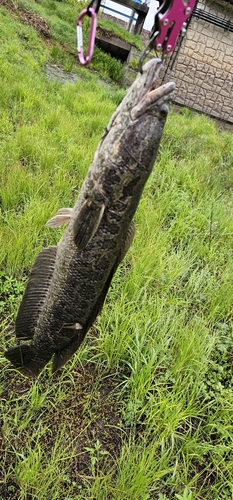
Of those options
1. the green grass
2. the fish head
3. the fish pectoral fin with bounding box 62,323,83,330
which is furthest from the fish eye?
the green grass

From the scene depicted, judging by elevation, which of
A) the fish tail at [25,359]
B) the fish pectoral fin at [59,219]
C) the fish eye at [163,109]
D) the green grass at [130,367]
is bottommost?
the green grass at [130,367]

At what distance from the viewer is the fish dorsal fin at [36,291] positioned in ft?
4.91

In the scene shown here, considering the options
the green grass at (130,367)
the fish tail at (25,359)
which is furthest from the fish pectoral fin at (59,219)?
the green grass at (130,367)

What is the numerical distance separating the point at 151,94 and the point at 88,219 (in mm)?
420

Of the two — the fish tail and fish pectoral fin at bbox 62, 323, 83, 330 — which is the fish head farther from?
the fish tail

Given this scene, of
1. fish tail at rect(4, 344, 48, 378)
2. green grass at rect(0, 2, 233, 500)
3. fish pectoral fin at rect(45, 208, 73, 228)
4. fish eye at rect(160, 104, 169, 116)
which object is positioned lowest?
green grass at rect(0, 2, 233, 500)

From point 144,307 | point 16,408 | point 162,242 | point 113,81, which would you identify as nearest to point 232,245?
point 162,242

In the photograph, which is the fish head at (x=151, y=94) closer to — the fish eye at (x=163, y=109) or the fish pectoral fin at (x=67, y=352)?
the fish eye at (x=163, y=109)

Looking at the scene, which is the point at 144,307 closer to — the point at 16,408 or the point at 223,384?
the point at 223,384

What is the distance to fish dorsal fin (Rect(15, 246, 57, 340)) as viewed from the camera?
1.50 m

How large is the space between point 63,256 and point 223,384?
173cm

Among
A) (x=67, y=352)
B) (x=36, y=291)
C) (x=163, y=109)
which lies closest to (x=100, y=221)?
(x=163, y=109)

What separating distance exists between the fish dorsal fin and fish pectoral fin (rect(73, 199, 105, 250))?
308mm

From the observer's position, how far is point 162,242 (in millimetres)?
3232
